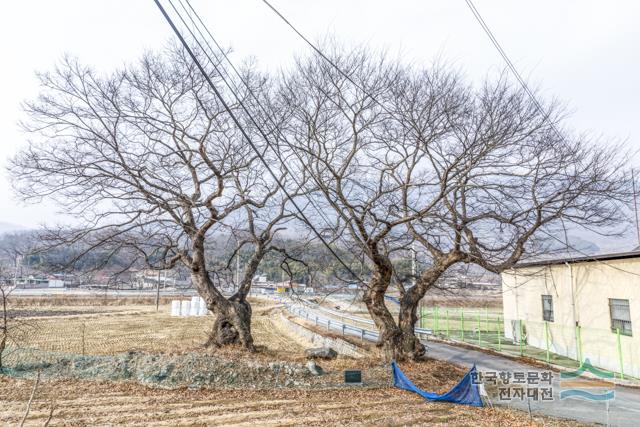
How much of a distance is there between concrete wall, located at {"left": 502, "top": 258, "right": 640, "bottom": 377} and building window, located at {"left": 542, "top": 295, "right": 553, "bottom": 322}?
0.73 feet

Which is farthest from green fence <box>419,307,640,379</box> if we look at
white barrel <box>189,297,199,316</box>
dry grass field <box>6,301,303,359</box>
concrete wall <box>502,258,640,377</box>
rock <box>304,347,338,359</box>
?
white barrel <box>189,297,199,316</box>

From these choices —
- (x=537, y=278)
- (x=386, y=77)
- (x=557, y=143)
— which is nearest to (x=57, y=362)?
(x=386, y=77)

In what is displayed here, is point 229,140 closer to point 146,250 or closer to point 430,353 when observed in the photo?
point 146,250

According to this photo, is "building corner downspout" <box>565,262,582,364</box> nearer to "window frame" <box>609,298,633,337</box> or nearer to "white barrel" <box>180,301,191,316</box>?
"window frame" <box>609,298,633,337</box>

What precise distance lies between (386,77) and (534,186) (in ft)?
19.2

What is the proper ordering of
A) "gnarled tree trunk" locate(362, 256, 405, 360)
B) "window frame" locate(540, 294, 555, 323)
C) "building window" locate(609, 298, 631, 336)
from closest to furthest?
1. "gnarled tree trunk" locate(362, 256, 405, 360)
2. "building window" locate(609, 298, 631, 336)
3. "window frame" locate(540, 294, 555, 323)

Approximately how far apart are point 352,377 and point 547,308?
12936 mm

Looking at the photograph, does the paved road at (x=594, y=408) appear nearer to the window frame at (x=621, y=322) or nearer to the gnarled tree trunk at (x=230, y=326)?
the window frame at (x=621, y=322)

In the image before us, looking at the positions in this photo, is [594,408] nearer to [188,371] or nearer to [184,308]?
[188,371]

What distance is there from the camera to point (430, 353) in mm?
19344

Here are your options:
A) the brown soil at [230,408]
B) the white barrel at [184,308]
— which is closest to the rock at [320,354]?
the brown soil at [230,408]

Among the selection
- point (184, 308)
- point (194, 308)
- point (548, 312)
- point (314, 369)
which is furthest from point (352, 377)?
point (194, 308)

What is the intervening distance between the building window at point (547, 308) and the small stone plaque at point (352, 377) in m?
12.6

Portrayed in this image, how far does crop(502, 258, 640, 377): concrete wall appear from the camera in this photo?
47.3 feet
